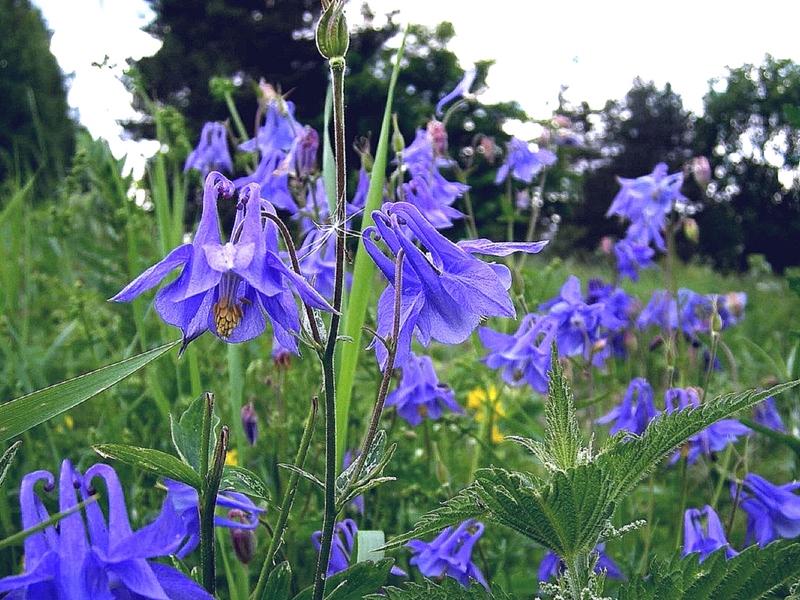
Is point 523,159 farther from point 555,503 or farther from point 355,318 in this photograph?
point 555,503

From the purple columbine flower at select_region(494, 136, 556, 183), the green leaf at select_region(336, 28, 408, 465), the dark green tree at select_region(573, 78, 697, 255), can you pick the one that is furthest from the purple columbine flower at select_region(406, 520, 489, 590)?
the dark green tree at select_region(573, 78, 697, 255)

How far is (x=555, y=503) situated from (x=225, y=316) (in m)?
0.37

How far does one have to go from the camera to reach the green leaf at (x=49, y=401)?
75 cm

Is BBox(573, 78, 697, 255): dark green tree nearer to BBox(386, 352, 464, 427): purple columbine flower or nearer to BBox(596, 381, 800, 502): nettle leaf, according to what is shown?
BBox(386, 352, 464, 427): purple columbine flower

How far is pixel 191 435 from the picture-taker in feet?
3.02

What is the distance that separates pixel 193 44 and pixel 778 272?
52.8 ft

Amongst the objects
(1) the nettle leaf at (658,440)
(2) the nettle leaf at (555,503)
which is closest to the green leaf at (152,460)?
(2) the nettle leaf at (555,503)

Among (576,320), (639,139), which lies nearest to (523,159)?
(576,320)

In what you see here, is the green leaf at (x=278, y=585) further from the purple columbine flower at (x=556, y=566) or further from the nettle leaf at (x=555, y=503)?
the purple columbine flower at (x=556, y=566)

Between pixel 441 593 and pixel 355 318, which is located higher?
pixel 355 318

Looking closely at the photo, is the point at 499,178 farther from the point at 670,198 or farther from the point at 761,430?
the point at 761,430

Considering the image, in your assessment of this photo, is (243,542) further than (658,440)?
Yes

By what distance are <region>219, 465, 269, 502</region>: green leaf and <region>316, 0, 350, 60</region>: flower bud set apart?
484mm

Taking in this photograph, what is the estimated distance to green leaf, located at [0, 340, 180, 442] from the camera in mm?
749
